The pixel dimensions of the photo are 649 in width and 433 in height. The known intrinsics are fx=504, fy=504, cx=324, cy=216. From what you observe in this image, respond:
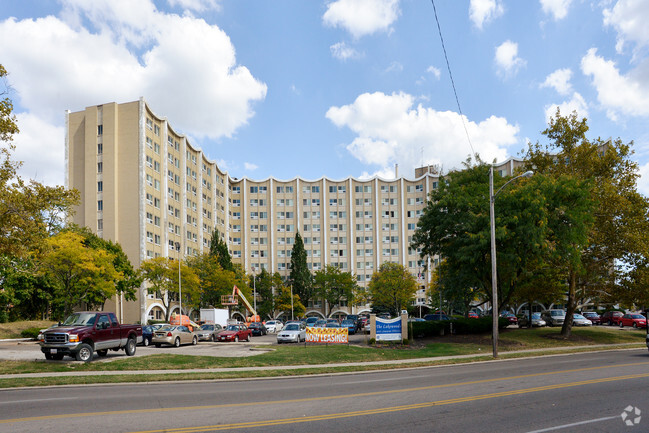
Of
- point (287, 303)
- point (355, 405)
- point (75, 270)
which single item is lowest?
point (287, 303)

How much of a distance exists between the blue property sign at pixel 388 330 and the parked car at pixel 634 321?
31.0 meters

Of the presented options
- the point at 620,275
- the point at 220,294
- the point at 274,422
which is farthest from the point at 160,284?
the point at 274,422

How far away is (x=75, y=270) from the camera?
47500mm

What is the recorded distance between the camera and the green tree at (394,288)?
278 ft

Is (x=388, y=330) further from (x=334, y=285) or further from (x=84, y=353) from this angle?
(x=334, y=285)

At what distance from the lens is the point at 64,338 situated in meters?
20.7

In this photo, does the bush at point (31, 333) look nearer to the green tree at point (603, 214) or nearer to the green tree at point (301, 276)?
the green tree at point (603, 214)

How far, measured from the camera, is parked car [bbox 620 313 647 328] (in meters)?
47.9

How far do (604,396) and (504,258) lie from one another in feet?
58.9

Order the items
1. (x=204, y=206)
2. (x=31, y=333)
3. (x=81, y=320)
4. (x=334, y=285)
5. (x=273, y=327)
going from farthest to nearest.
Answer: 1. (x=334, y=285)
2. (x=204, y=206)
3. (x=273, y=327)
4. (x=31, y=333)
5. (x=81, y=320)

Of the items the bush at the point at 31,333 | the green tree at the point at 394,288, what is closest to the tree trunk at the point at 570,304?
the bush at the point at 31,333

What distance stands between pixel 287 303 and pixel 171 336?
62.2 m

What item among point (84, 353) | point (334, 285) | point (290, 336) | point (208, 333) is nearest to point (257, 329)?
point (208, 333)

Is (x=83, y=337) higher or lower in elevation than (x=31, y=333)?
higher
